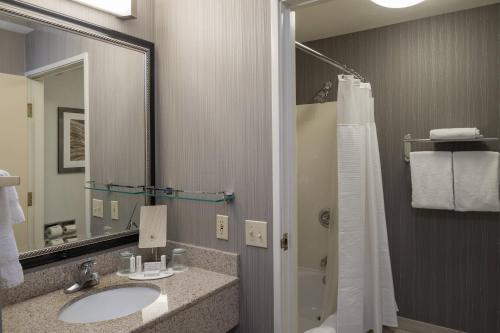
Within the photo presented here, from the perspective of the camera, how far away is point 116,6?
5.16ft

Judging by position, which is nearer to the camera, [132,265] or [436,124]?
[132,265]

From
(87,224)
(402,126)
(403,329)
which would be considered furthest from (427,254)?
(87,224)

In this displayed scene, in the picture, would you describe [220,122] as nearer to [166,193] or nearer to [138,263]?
[166,193]

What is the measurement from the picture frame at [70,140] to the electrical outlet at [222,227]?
625 mm

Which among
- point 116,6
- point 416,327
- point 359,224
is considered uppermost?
point 116,6

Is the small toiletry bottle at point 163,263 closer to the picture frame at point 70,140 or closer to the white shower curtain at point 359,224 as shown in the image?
the picture frame at point 70,140

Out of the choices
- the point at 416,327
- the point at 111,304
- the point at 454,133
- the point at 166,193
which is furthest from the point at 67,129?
the point at 416,327

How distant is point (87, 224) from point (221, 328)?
0.71 meters

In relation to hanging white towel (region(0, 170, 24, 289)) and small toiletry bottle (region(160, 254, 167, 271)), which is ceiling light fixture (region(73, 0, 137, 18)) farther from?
small toiletry bottle (region(160, 254, 167, 271))

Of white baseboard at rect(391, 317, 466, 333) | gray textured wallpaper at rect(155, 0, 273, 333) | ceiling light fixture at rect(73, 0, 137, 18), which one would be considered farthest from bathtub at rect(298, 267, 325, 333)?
ceiling light fixture at rect(73, 0, 137, 18)

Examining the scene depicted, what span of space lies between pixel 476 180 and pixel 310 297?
1.45 meters

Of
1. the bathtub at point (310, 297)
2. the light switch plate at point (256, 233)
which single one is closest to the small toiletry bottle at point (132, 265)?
the light switch plate at point (256, 233)

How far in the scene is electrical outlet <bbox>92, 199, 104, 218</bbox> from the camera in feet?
5.01

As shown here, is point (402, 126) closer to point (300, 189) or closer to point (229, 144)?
point (300, 189)
